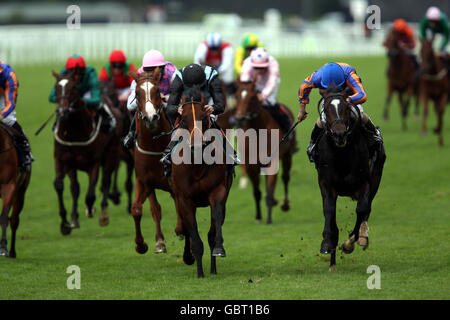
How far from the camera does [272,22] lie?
40.8 m

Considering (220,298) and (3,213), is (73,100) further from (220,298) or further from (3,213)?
(220,298)

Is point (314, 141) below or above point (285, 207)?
above

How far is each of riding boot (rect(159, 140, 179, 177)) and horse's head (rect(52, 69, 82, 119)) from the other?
9.17 feet

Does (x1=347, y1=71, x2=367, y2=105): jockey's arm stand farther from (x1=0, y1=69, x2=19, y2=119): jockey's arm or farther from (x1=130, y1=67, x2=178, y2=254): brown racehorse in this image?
(x1=0, y1=69, x2=19, y2=119): jockey's arm

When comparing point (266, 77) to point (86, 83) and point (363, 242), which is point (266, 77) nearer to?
point (86, 83)

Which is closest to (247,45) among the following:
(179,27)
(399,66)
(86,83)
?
(86,83)

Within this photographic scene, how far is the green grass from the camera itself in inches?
339

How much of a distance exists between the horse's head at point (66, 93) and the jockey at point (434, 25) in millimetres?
9551

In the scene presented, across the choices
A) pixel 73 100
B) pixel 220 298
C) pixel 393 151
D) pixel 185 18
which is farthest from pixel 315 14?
pixel 220 298

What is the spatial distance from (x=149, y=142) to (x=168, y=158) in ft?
2.22

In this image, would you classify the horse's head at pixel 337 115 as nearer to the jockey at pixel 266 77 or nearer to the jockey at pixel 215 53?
the jockey at pixel 266 77

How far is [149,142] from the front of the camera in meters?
9.94

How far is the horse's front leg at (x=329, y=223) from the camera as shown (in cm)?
902

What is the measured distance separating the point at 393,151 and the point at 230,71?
4.06 metres
